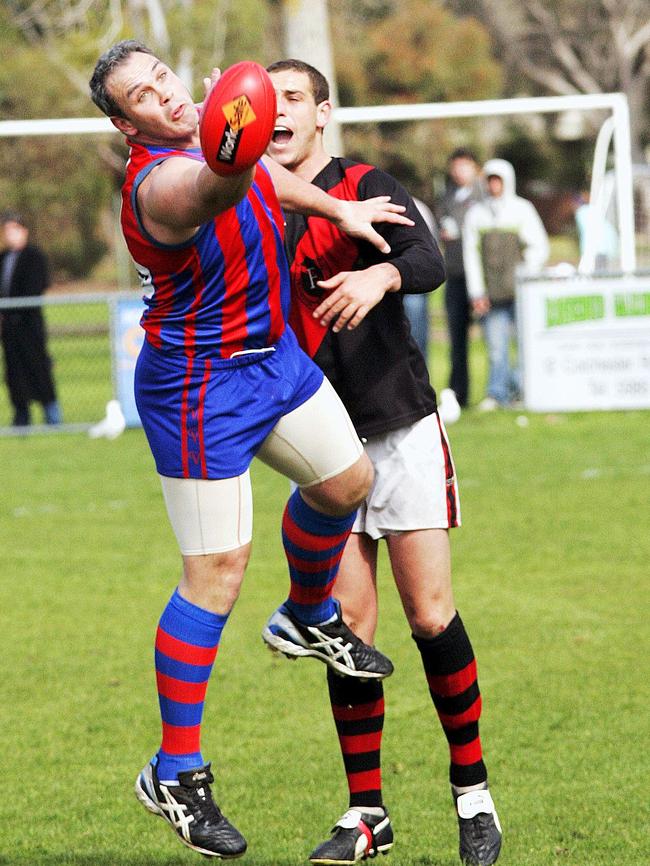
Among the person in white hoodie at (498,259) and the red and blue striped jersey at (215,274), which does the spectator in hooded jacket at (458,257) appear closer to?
the person in white hoodie at (498,259)

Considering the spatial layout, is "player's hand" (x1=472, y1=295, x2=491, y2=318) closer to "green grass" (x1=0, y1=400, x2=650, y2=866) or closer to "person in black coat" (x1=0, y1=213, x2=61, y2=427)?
"green grass" (x1=0, y1=400, x2=650, y2=866)

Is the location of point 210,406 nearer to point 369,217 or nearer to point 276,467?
point 276,467

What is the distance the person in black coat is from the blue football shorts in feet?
38.8

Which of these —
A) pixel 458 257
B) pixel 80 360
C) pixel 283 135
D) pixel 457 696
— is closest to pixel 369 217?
pixel 283 135

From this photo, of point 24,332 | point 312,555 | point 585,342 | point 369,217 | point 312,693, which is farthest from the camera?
point 24,332

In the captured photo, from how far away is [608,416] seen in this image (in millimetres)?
14867

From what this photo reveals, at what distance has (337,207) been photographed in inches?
169

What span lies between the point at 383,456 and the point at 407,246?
684 millimetres

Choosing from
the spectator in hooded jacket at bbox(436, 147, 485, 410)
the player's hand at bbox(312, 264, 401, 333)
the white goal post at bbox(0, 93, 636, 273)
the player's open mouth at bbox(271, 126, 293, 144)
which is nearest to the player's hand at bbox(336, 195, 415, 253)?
the player's hand at bbox(312, 264, 401, 333)

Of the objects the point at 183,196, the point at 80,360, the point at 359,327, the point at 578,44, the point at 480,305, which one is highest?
the point at 578,44

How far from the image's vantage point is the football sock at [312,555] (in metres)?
4.55

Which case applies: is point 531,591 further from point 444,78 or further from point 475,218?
point 444,78

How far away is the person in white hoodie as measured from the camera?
15.2 meters

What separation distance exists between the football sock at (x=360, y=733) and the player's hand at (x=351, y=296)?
1.23m
